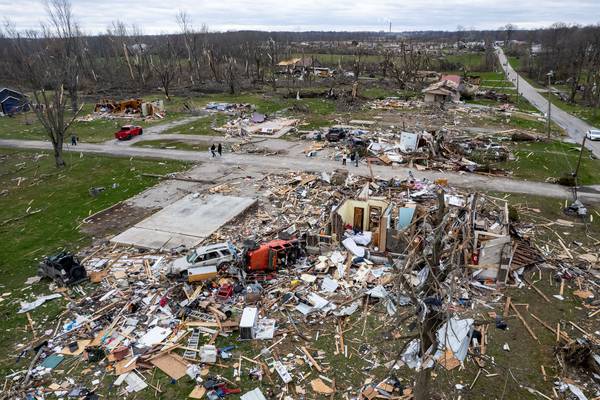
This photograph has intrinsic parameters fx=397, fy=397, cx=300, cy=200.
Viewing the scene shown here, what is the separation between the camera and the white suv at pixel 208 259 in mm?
14664

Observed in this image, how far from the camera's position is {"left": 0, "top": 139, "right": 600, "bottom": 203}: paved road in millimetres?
22734

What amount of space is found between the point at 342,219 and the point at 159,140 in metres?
23.3

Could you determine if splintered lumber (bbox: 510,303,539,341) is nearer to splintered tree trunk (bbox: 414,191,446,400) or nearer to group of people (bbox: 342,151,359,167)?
splintered tree trunk (bbox: 414,191,446,400)

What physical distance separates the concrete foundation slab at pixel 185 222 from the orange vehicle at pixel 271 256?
401 cm

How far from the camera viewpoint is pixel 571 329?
12.1 metres

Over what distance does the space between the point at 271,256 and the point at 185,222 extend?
6.69 meters

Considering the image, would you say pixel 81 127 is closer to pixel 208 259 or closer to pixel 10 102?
pixel 10 102

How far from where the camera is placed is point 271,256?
1495 cm

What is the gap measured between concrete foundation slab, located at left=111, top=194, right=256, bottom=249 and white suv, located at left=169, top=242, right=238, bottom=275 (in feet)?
9.21

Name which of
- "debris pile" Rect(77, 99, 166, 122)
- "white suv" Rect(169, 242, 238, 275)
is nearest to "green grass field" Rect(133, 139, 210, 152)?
"debris pile" Rect(77, 99, 166, 122)

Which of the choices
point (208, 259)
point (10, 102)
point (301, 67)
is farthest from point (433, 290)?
point (301, 67)

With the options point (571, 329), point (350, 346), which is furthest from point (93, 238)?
point (571, 329)

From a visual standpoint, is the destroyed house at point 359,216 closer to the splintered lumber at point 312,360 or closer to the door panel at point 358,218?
the door panel at point 358,218

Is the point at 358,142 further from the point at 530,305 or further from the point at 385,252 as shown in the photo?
the point at 530,305
